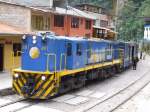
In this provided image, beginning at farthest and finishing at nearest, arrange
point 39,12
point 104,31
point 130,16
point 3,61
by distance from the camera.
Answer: point 130,16
point 104,31
point 39,12
point 3,61

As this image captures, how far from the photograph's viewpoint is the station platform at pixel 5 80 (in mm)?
17900

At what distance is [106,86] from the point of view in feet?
72.2

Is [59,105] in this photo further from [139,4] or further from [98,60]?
[139,4]

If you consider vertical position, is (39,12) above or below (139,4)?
below

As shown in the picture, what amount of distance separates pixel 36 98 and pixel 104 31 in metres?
33.0

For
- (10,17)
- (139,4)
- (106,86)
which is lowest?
(106,86)

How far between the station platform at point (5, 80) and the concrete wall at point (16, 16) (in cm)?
461

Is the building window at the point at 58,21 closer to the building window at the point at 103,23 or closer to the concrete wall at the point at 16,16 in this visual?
the concrete wall at the point at 16,16

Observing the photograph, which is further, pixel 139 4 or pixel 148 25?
pixel 139 4

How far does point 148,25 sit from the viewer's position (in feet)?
261

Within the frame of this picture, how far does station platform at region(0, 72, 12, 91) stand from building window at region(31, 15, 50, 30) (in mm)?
8384

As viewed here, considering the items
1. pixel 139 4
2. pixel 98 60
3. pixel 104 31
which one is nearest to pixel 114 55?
pixel 98 60

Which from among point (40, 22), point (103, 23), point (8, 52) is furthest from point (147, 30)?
point (8, 52)

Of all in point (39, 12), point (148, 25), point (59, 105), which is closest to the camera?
point (59, 105)
